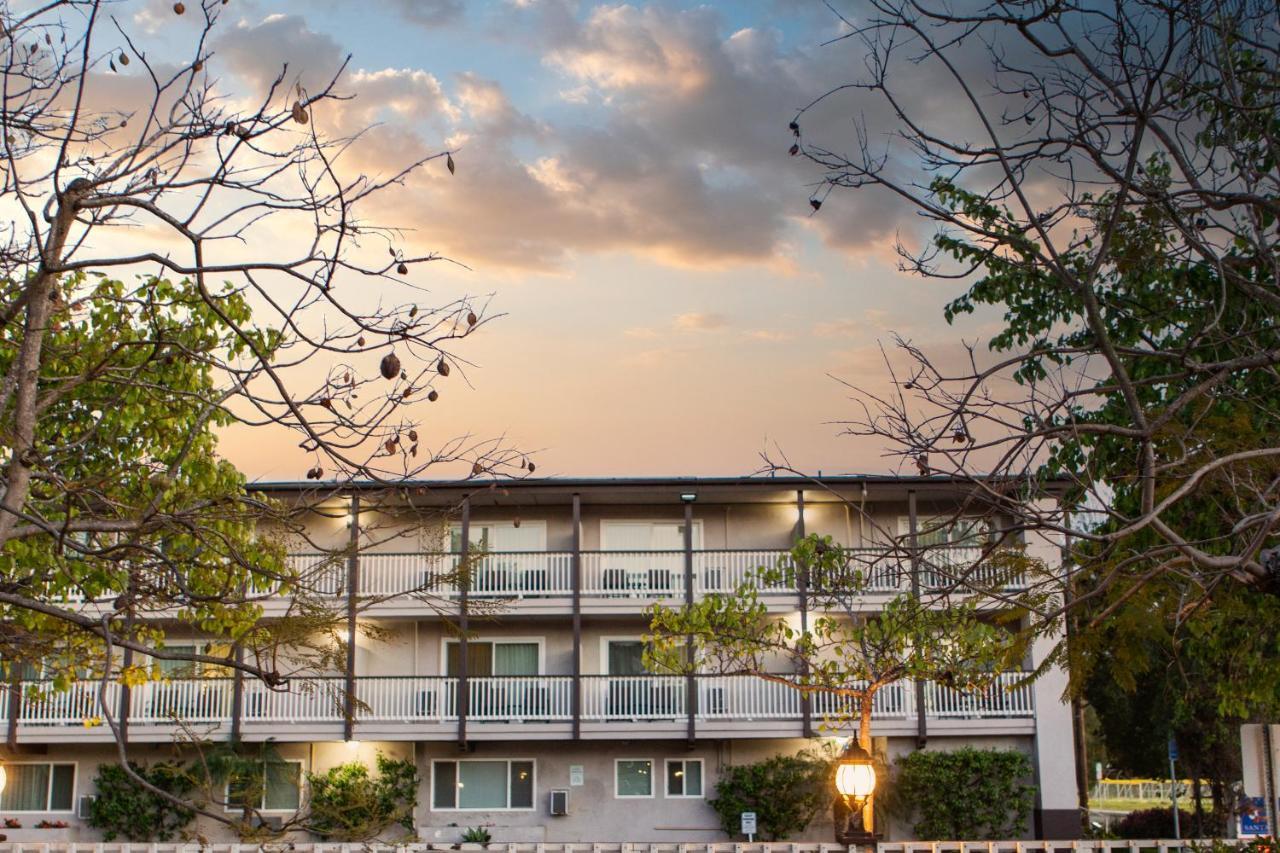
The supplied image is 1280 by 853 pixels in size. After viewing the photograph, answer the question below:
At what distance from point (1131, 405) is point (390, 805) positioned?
80.4 ft

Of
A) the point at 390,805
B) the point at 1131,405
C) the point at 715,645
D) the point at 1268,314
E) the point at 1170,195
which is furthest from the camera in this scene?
the point at 390,805

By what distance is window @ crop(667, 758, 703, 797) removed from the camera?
31.8m

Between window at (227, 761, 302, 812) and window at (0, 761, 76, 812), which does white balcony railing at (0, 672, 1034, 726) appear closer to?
window at (227, 761, 302, 812)

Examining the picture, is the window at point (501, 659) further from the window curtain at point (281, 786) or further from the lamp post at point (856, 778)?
the lamp post at point (856, 778)

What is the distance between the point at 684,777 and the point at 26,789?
14784 mm

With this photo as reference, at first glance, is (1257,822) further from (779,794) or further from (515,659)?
(515,659)

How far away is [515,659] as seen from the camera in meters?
32.9

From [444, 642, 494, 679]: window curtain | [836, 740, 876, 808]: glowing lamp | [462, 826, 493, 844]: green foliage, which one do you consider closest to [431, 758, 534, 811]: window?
[462, 826, 493, 844]: green foliage

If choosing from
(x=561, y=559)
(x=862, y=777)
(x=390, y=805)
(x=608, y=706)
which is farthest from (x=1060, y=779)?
(x=862, y=777)

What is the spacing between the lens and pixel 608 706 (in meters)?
30.7

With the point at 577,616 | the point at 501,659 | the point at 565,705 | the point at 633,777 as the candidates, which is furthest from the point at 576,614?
the point at 633,777

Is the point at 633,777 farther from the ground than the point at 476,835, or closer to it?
farther from the ground

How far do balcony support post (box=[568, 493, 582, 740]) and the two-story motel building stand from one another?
0.06 m

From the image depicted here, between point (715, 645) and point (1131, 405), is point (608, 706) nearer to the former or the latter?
point (715, 645)
